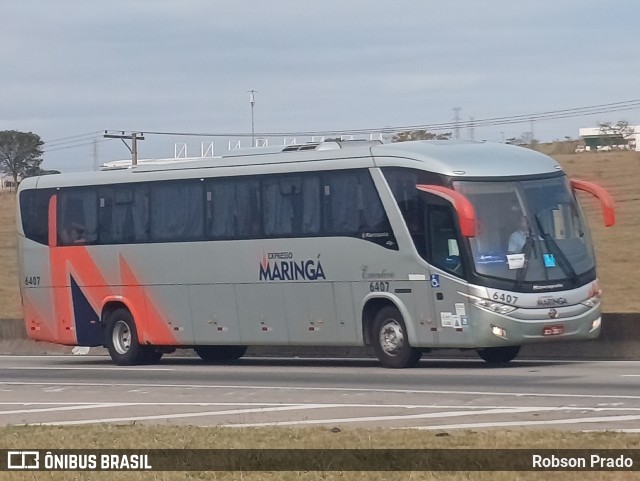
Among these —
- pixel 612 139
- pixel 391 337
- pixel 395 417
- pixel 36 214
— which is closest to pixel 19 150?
pixel 612 139

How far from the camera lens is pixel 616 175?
59000 millimetres

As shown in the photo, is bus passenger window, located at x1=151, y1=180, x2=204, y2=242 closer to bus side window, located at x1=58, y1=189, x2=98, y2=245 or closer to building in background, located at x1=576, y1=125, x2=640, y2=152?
bus side window, located at x1=58, y1=189, x2=98, y2=245

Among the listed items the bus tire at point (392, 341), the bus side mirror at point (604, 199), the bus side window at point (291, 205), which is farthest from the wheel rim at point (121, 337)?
the bus side mirror at point (604, 199)

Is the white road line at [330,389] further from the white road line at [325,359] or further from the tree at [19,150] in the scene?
the tree at [19,150]

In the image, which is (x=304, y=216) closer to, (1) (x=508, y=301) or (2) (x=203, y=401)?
(1) (x=508, y=301)

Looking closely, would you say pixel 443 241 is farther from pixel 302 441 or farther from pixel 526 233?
pixel 302 441

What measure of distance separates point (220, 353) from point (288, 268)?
4.08 metres

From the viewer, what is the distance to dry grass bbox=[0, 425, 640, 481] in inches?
390

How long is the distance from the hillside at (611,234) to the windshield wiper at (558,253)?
40.5 ft

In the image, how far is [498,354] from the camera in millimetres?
23828

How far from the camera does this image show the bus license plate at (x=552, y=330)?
70.8 ft

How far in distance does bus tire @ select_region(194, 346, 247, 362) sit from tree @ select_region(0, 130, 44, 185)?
2712 inches

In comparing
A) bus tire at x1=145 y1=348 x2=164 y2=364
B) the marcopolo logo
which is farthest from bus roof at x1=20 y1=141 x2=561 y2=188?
bus tire at x1=145 y1=348 x2=164 y2=364

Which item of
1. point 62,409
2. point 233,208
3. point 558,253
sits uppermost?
point 233,208
